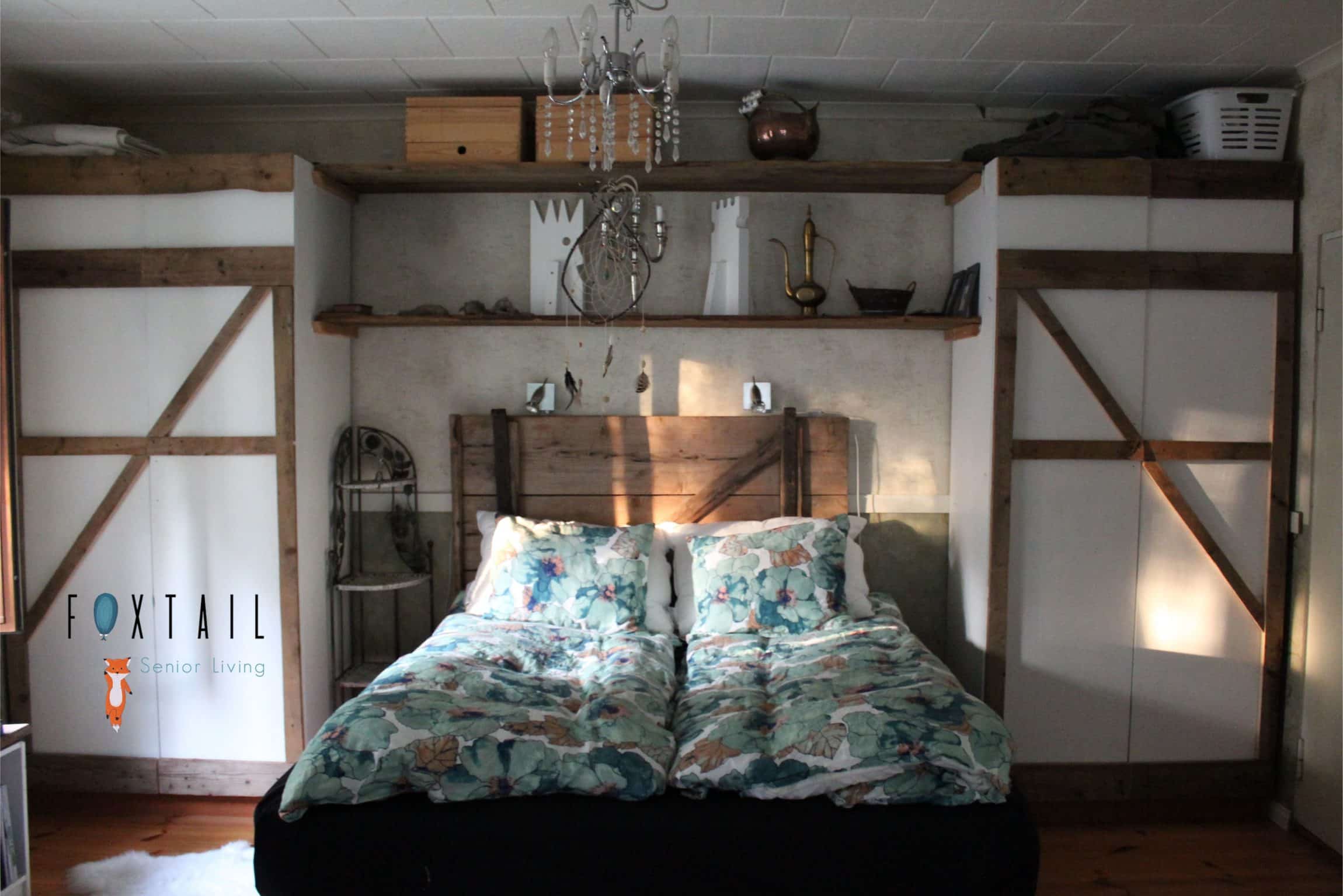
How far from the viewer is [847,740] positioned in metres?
2.26

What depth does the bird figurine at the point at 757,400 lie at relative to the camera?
3.79 metres

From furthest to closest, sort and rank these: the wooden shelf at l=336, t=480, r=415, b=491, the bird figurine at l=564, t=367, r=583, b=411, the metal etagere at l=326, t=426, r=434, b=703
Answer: the bird figurine at l=564, t=367, r=583, b=411, the metal etagere at l=326, t=426, r=434, b=703, the wooden shelf at l=336, t=480, r=415, b=491

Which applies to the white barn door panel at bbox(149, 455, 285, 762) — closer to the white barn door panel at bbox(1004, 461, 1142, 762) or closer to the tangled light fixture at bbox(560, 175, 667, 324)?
the tangled light fixture at bbox(560, 175, 667, 324)

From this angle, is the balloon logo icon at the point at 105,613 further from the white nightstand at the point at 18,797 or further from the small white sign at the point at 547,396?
the small white sign at the point at 547,396

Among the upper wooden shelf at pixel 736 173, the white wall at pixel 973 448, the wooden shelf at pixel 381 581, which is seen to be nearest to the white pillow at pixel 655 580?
the wooden shelf at pixel 381 581

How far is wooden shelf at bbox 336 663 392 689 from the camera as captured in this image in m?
3.57

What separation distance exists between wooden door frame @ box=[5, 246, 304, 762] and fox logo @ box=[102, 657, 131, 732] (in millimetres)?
310

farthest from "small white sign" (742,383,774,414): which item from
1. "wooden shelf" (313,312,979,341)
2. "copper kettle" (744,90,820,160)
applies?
"copper kettle" (744,90,820,160)

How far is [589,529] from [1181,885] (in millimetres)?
2250

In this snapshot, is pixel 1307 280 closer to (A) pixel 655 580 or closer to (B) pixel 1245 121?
(B) pixel 1245 121

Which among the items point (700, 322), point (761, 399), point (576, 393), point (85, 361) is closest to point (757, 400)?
point (761, 399)

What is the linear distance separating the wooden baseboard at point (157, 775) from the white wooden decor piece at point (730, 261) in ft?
7.82

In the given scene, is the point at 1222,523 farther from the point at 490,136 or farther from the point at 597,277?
the point at 490,136

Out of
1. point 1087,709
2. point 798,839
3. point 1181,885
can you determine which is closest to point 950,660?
point 1087,709
